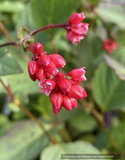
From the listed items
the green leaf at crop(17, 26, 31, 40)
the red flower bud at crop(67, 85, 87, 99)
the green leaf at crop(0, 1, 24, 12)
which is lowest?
the red flower bud at crop(67, 85, 87, 99)

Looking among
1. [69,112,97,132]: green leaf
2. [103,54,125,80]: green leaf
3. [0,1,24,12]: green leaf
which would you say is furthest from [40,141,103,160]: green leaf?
[0,1,24,12]: green leaf

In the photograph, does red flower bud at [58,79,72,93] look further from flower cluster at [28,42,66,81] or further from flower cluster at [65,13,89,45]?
flower cluster at [65,13,89,45]

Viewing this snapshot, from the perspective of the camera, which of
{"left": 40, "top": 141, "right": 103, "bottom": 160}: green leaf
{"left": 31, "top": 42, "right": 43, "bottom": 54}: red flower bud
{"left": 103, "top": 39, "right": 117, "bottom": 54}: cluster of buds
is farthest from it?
{"left": 103, "top": 39, "right": 117, "bottom": 54}: cluster of buds

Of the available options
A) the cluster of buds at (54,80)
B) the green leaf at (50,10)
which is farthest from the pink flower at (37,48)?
the green leaf at (50,10)

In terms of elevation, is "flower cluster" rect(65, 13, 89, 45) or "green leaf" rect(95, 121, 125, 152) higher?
"flower cluster" rect(65, 13, 89, 45)

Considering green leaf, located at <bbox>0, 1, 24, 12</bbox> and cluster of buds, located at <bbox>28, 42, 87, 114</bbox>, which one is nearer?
cluster of buds, located at <bbox>28, 42, 87, 114</bbox>

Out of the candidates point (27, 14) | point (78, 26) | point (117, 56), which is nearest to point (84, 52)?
point (117, 56)

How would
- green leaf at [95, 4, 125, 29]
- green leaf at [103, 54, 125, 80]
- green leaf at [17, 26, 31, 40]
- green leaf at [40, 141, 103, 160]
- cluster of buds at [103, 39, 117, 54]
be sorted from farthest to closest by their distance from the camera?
cluster of buds at [103, 39, 117, 54]
green leaf at [95, 4, 125, 29]
green leaf at [40, 141, 103, 160]
green leaf at [103, 54, 125, 80]
green leaf at [17, 26, 31, 40]

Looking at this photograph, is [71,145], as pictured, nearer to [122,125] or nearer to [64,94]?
[122,125]
